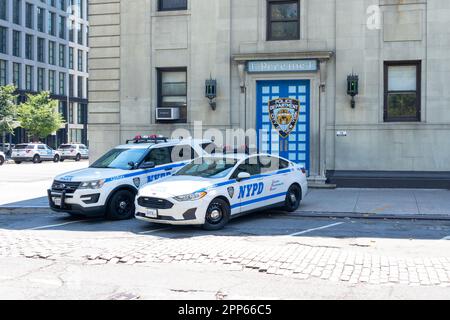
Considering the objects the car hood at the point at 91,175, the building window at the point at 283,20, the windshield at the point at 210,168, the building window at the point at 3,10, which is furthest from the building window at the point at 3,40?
the windshield at the point at 210,168

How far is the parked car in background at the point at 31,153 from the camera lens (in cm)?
4559

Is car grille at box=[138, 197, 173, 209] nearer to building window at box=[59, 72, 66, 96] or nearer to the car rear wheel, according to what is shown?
the car rear wheel

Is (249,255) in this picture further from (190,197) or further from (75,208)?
(75,208)

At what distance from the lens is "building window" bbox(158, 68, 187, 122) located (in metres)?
20.4

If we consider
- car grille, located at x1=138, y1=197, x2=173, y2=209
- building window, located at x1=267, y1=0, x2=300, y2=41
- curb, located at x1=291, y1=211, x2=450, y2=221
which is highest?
building window, located at x1=267, y1=0, x2=300, y2=41

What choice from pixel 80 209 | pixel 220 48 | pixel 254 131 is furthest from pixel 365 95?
pixel 80 209

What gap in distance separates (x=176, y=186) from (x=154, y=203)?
21.9 inches

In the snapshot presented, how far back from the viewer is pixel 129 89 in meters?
20.7

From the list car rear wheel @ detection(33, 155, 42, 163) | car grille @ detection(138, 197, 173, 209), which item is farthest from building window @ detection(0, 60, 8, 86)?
car grille @ detection(138, 197, 173, 209)

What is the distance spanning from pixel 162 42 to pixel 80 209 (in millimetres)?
9251

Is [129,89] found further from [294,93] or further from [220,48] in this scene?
[294,93]

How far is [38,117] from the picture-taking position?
5769 cm

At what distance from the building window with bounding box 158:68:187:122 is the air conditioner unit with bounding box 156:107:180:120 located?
33 cm
